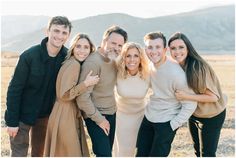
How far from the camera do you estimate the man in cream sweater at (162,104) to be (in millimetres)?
5008

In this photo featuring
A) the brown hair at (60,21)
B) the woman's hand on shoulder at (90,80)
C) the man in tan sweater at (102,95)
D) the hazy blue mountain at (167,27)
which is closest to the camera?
the woman's hand on shoulder at (90,80)

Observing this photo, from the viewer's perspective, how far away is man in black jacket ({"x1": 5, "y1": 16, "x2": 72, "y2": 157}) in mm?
5039

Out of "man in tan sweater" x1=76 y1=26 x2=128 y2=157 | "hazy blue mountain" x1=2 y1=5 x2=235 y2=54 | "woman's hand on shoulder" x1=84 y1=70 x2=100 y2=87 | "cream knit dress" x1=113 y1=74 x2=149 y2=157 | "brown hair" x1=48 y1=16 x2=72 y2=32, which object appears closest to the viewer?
"woman's hand on shoulder" x1=84 y1=70 x2=100 y2=87

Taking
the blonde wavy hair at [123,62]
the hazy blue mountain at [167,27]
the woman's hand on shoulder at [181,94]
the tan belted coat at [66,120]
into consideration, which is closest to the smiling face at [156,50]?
the blonde wavy hair at [123,62]

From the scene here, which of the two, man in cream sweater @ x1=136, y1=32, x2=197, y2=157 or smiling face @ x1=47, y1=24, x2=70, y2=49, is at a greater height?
smiling face @ x1=47, y1=24, x2=70, y2=49

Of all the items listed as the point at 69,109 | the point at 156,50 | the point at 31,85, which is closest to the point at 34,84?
the point at 31,85

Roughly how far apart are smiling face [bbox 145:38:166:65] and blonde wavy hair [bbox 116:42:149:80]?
0.10 metres

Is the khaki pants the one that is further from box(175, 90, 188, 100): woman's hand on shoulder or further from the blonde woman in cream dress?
box(175, 90, 188, 100): woman's hand on shoulder

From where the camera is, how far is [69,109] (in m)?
5.11

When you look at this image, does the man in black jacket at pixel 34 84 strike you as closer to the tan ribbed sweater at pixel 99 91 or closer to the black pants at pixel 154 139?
the tan ribbed sweater at pixel 99 91

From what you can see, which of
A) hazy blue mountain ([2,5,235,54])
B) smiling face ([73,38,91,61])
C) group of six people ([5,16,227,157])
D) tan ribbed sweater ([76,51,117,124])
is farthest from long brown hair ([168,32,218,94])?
hazy blue mountain ([2,5,235,54])

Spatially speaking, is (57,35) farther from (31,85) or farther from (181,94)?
(181,94)

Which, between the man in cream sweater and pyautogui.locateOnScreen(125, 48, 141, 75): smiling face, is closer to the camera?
the man in cream sweater

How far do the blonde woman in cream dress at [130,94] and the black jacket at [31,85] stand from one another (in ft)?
2.64
